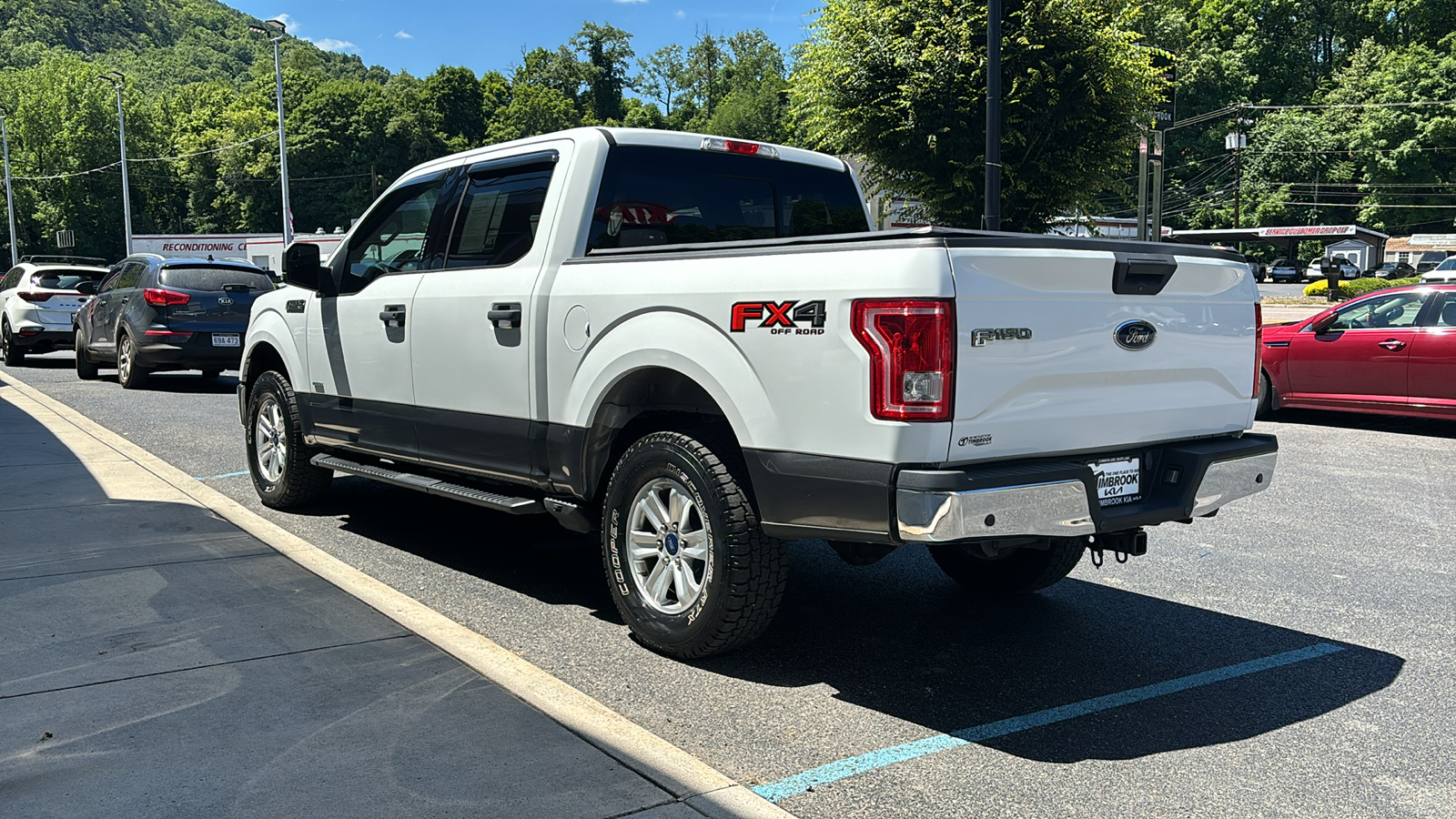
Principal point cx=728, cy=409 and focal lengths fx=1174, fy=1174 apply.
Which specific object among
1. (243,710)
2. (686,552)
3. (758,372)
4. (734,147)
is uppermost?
(734,147)

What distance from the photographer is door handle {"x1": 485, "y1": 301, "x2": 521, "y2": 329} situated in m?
5.18

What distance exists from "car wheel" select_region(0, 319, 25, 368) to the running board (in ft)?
48.5

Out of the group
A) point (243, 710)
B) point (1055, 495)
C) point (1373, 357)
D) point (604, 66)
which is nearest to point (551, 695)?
point (243, 710)

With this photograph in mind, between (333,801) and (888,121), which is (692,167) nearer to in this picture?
(333,801)

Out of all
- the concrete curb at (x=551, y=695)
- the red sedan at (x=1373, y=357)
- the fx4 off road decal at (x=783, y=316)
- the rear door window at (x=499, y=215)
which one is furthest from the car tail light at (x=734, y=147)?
the red sedan at (x=1373, y=357)

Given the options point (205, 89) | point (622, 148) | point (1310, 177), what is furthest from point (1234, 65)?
point (622, 148)

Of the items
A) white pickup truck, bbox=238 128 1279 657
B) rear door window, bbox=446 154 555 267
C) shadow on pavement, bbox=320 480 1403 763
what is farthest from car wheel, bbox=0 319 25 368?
rear door window, bbox=446 154 555 267

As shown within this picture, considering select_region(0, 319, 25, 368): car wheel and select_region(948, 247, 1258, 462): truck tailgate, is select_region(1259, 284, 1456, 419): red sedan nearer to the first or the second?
select_region(948, 247, 1258, 462): truck tailgate

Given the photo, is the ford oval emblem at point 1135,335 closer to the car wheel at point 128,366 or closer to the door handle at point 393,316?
the door handle at point 393,316

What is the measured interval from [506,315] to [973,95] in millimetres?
21772

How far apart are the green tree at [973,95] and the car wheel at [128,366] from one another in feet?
53.3

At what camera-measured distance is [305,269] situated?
665cm

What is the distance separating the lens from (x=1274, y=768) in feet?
11.9

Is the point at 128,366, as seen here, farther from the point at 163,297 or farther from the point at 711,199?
the point at 711,199
